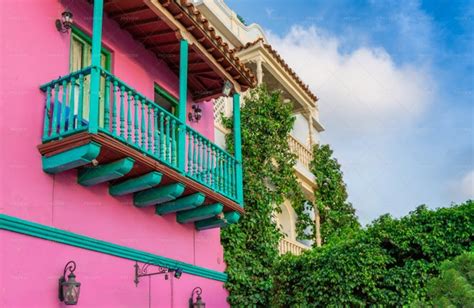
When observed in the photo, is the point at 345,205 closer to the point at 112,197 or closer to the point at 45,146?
the point at 112,197

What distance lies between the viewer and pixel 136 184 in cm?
845

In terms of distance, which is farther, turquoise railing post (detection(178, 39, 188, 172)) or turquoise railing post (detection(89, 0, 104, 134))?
turquoise railing post (detection(178, 39, 188, 172))

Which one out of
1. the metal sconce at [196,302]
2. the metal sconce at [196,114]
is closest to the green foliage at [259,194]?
the metal sconce at [196,302]

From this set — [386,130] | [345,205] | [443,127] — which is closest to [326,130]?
[345,205]

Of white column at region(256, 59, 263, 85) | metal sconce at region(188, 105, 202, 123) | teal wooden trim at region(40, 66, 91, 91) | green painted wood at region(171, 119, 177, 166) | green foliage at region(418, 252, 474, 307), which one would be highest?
white column at region(256, 59, 263, 85)

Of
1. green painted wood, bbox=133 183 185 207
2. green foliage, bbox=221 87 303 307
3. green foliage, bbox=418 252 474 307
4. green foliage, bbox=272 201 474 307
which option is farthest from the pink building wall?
green foliage, bbox=418 252 474 307

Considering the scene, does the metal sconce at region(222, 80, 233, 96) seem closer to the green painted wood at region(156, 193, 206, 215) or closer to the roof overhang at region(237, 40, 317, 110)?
the green painted wood at region(156, 193, 206, 215)

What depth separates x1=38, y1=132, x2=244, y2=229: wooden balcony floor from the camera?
7320mm

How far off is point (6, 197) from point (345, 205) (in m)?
11.0

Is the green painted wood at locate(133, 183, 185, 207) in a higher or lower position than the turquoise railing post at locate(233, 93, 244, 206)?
lower

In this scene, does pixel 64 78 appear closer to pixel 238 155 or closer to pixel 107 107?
pixel 107 107

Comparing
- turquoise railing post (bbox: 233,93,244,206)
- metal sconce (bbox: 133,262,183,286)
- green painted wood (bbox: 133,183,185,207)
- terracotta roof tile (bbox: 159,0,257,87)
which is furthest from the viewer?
turquoise railing post (bbox: 233,93,244,206)

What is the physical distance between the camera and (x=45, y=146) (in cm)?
745

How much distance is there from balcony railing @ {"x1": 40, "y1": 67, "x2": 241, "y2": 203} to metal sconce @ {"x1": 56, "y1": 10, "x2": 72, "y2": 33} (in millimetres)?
722
